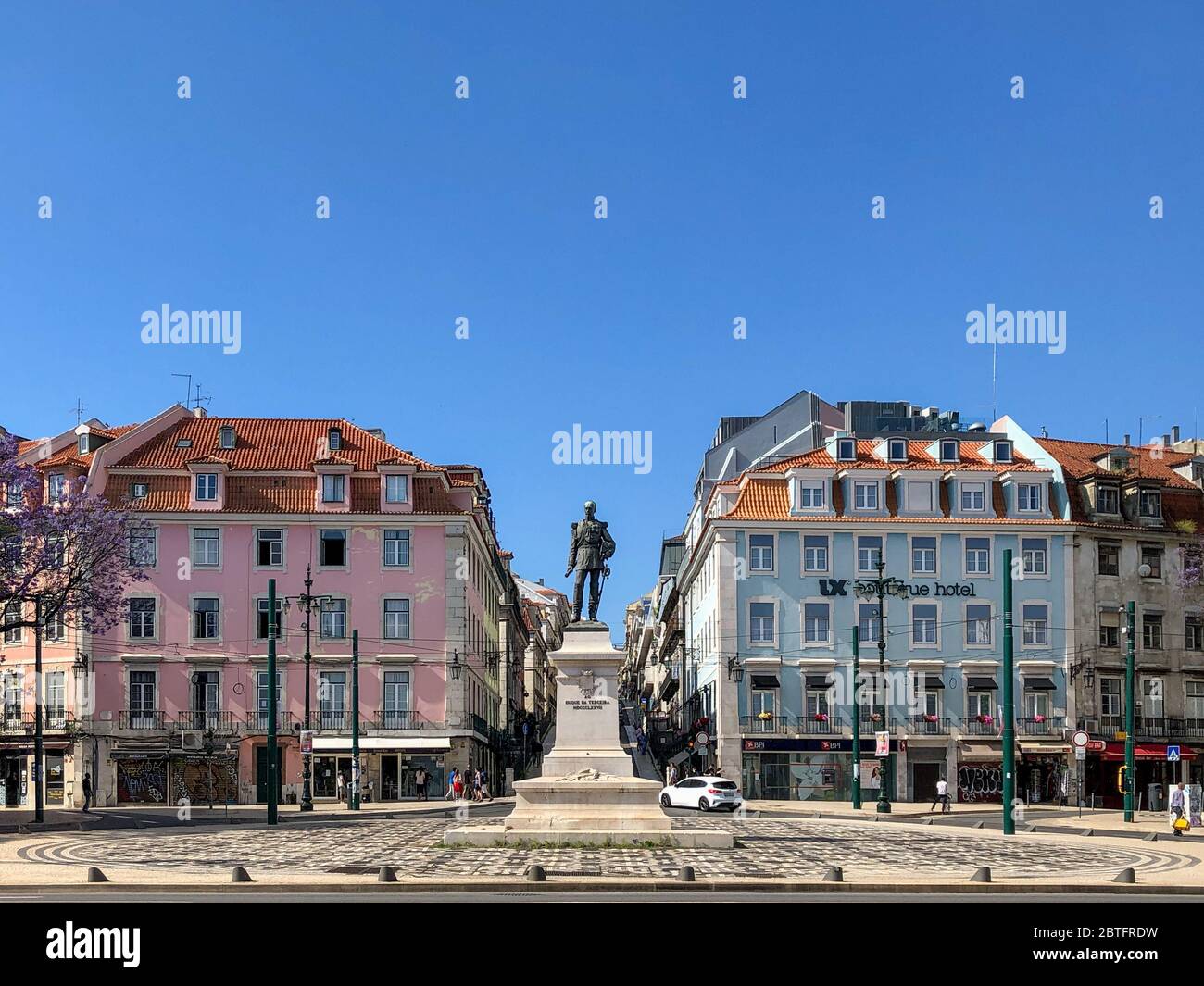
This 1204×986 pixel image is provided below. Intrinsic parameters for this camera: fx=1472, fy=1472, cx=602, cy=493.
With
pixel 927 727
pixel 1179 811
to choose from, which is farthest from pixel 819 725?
pixel 1179 811

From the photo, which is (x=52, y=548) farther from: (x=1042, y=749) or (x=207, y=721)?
(x=1042, y=749)

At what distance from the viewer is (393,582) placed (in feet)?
225

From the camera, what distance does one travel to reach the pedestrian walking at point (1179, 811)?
38719 mm

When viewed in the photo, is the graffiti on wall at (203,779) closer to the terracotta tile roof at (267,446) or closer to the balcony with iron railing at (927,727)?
the terracotta tile roof at (267,446)

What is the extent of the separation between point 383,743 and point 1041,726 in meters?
30.0

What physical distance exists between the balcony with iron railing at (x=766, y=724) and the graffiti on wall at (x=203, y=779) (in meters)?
23.1

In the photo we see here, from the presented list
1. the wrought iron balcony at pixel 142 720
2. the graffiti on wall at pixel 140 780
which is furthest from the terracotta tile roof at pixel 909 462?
the graffiti on wall at pixel 140 780

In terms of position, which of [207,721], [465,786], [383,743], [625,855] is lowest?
[465,786]

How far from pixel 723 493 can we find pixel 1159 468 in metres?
23.3

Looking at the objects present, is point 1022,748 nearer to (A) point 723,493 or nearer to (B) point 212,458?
(A) point 723,493

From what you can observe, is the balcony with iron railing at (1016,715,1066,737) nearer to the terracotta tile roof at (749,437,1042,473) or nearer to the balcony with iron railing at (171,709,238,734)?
A: the terracotta tile roof at (749,437,1042,473)

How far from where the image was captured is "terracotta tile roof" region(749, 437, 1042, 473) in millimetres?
70812

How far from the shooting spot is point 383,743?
215 feet
